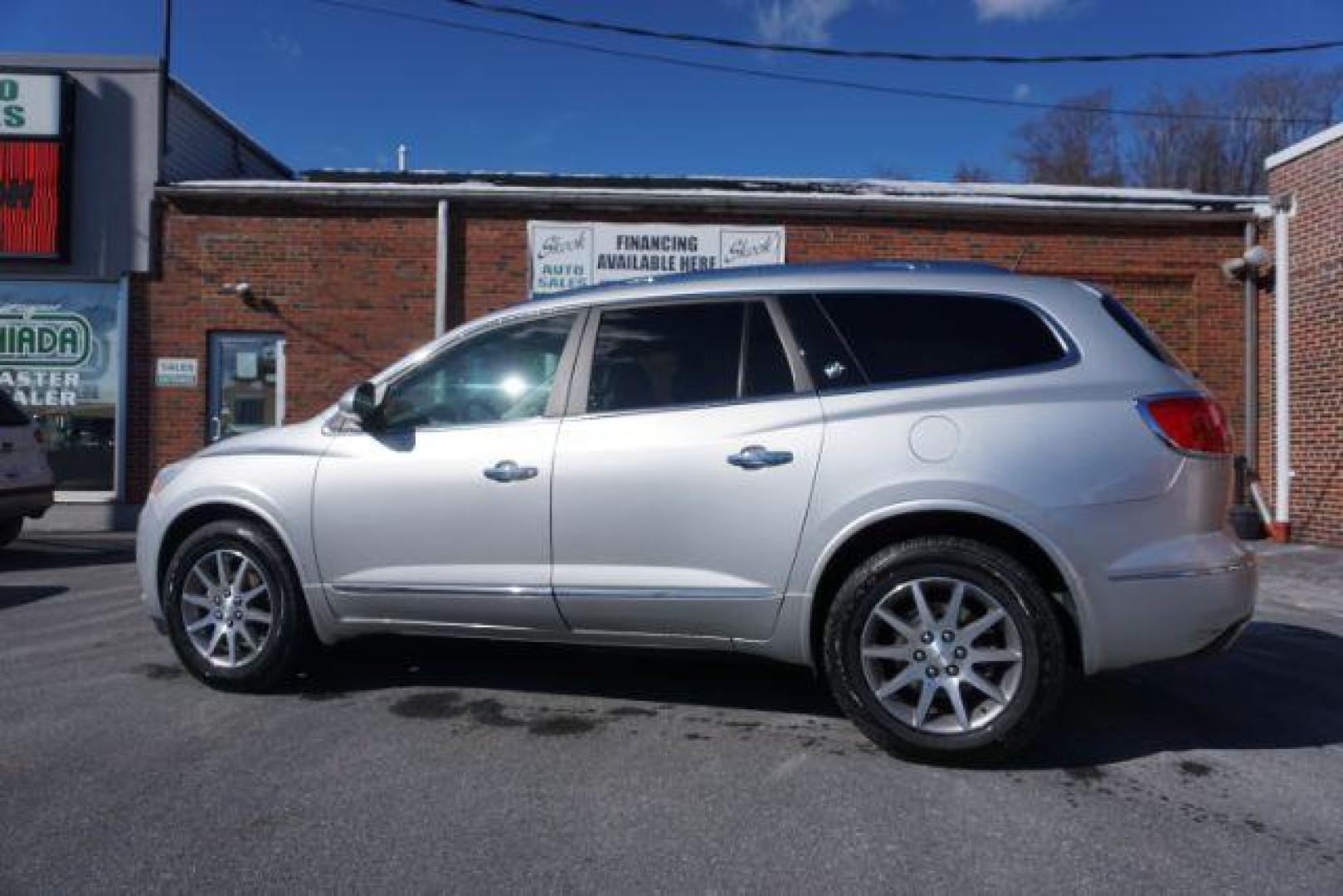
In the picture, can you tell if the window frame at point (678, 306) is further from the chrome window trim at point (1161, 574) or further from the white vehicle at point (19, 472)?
the white vehicle at point (19, 472)

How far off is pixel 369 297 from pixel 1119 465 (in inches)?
382

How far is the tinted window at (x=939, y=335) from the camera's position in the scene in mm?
3535

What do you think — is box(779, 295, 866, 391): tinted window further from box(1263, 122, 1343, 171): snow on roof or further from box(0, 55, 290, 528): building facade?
box(0, 55, 290, 528): building facade

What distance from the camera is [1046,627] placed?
10.8 ft

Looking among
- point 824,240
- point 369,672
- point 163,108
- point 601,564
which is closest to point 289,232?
point 163,108

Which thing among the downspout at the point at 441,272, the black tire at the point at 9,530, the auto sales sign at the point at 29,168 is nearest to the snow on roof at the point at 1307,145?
the downspout at the point at 441,272

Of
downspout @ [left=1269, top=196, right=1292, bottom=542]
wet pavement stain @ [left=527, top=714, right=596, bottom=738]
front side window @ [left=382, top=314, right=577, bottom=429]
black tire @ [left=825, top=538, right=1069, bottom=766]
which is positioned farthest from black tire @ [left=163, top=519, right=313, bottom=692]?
downspout @ [left=1269, top=196, right=1292, bottom=542]

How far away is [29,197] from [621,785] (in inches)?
457

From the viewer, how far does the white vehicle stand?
831 cm

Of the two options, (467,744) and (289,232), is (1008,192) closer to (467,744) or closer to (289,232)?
(289,232)

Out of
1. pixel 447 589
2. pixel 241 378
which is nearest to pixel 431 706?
pixel 447 589

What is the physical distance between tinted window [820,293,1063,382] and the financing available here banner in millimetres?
7764

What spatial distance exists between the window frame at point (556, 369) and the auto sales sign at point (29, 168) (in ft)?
31.2

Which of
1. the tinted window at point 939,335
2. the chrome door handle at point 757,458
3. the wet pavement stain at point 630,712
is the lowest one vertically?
the wet pavement stain at point 630,712
